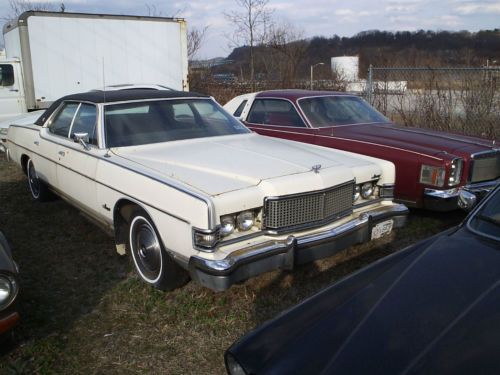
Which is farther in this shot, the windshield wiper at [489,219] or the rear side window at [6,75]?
the rear side window at [6,75]

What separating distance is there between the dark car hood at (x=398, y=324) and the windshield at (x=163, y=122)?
9.02 feet

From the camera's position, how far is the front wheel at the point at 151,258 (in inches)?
141

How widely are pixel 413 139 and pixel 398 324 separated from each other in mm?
4136

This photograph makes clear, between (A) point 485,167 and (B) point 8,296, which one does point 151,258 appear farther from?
(A) point 485,167

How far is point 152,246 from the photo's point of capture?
3.73m

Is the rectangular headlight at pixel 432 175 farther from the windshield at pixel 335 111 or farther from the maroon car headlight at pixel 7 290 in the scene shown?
the maroon car headlight at pixel 7 290

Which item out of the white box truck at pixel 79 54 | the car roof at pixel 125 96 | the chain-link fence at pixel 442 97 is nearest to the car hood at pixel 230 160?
the car roof at pixel 125 96

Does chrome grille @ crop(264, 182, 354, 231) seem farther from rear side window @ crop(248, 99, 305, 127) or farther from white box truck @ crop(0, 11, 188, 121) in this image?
white box truck @ crop(0, 11, 188, 121)

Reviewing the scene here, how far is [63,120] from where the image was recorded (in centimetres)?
554

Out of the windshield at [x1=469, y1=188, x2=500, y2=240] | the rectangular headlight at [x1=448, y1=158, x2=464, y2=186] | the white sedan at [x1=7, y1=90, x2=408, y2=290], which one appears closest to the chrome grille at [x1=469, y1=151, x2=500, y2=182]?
the rectangular headlight at [x1=448, y1=158, x2=464, y2=186]

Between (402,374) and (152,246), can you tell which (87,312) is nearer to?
(152,246)

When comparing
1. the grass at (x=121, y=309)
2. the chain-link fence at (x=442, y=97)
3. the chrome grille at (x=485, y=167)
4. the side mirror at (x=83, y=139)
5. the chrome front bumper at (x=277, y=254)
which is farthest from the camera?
the chain-link fence at (x=442, y=97)

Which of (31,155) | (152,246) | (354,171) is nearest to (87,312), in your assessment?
(152,246)

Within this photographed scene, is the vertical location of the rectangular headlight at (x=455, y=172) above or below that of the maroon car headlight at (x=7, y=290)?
above
